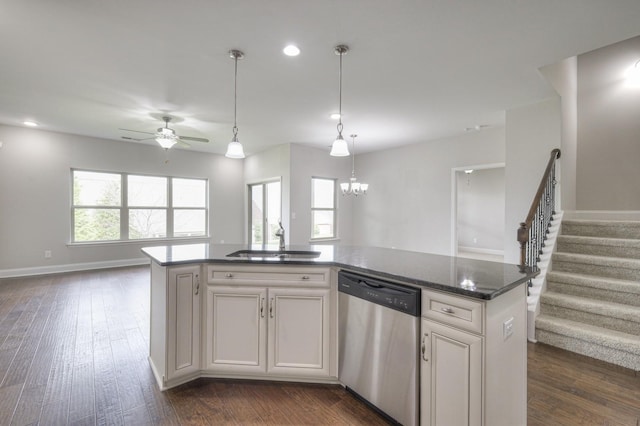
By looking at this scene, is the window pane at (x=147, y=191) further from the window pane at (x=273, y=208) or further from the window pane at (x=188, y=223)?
the window pane at (x=273, y=208)

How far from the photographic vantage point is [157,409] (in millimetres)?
1854

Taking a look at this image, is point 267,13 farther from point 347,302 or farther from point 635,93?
point 635,93

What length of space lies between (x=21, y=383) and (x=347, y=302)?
8.04 feet

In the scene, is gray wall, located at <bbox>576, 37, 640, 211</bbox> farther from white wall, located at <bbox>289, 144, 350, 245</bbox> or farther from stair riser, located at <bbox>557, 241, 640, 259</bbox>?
white wall, located at <bbox>289, 144, 350, 245</bbox>

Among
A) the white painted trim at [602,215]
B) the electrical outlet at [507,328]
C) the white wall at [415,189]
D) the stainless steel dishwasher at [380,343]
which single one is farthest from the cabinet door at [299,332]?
the white wall at [415,189]

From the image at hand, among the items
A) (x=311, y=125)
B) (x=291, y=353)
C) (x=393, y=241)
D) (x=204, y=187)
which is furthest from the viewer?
(x=204, y=187)

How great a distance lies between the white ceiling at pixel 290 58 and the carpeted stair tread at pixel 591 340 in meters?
2.52

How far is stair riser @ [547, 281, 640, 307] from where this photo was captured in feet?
8.89

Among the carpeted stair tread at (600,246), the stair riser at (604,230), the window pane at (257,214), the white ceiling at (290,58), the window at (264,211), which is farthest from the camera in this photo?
the window pane at (257,214)

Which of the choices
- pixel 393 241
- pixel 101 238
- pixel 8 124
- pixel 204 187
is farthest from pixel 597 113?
pixel 8 124

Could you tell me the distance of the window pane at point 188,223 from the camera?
7.03m

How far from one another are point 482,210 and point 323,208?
15.8 feet

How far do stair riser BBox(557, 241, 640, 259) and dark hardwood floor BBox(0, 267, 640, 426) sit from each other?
54.6 inches

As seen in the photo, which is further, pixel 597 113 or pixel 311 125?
pixel 311 125
